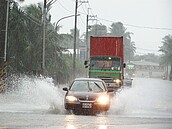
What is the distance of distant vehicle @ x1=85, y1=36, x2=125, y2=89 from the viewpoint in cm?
2903

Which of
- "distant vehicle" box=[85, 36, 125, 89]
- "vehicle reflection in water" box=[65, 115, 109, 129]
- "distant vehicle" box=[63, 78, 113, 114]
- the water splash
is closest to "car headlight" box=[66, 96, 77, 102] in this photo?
"distant vehicle" box=[63, 78, 113, 114]

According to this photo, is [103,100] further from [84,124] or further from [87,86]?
[84,124]

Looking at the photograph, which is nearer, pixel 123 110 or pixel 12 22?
pixel 123 110

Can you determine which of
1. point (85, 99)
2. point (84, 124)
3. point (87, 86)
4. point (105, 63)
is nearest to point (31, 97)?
point (105, 63)

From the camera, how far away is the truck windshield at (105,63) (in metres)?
29.2

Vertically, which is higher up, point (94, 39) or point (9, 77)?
point (94, 39)

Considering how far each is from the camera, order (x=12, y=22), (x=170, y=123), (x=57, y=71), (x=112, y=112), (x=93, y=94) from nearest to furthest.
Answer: (x=170, y=123) → (x=93, y=94) → (x=112, y=112) → (x=12, y=22) → (x=57, y=71)

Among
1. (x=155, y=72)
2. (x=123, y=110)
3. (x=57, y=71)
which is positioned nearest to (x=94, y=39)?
(x=123, y=110)

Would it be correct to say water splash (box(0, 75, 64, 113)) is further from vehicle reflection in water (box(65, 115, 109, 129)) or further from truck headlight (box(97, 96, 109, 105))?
vehicle reflection in water (box(65, 115, 109, 129))

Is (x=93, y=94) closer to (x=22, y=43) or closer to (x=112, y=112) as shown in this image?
(x=112, y=112)

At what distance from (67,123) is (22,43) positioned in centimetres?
2531

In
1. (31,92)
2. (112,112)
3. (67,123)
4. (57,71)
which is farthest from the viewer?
(57,71)

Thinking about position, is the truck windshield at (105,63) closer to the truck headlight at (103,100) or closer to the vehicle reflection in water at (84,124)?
the truck headlight at (103,100)

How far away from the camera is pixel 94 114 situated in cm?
1738
